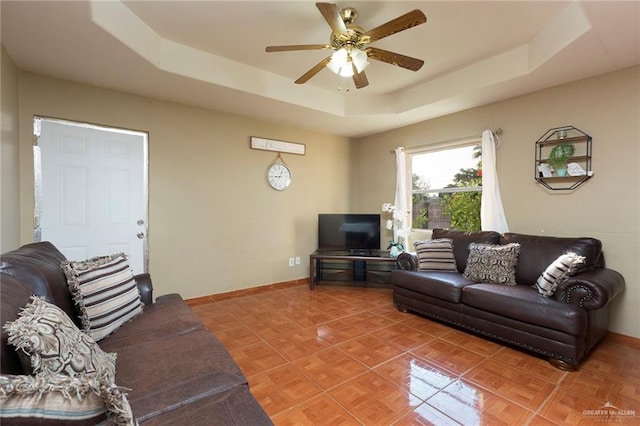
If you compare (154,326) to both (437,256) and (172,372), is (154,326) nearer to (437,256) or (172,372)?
(172,372)

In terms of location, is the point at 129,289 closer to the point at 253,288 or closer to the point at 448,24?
the point at 253,288

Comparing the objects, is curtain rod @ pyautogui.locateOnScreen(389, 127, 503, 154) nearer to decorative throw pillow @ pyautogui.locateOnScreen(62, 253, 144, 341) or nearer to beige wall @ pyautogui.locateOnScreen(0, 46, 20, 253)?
decorative throw pillow @ pyautogui.locateOnScreen(62, 253, 144, 341)

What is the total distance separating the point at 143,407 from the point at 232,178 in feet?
9.88

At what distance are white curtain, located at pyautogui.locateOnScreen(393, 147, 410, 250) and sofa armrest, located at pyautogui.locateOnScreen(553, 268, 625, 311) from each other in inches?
85.4

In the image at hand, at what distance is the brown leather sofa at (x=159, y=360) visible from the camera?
3.23 ft

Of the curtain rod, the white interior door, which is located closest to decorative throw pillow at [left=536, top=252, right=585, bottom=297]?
the curtain rod

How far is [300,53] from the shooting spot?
9.05ft

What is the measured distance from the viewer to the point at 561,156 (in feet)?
9.26

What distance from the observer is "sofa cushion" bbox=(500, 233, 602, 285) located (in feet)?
8.11

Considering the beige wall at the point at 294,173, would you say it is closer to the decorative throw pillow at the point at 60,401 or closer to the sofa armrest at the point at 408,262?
the sofa armrest at the point at 408,262

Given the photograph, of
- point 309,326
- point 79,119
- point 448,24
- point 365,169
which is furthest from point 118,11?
point 365,169

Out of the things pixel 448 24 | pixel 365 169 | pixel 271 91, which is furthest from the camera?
pixel 365 169

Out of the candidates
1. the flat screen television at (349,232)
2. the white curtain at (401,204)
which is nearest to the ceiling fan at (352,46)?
the white curtain at (401,204)

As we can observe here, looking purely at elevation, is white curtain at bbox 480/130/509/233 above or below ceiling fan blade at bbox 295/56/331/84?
below
